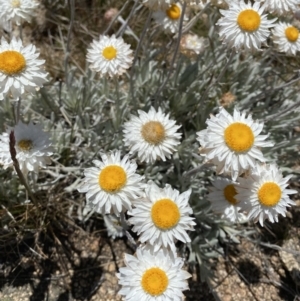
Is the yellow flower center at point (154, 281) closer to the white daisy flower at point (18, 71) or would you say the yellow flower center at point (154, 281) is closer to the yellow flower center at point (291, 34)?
the white daisy flower at point (18, 71)

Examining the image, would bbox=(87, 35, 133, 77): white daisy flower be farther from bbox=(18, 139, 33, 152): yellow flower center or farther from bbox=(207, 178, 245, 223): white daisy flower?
bbox=(207, 178, 245, 223): white daisy flower

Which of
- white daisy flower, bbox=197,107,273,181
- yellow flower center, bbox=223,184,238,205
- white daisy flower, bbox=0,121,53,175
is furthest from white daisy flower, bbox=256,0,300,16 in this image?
white daisy flower, bbox=0,121,53,175

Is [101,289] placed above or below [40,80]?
below

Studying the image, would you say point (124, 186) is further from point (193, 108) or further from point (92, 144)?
point (193, 108)

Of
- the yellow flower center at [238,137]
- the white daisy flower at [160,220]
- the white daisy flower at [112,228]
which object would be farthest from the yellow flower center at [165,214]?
the white daisy flower at [112,228]

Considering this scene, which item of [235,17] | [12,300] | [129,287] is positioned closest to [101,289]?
[12,300]

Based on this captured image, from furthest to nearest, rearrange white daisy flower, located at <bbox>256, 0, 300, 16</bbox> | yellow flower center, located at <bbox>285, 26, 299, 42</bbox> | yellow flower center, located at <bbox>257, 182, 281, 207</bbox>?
yellow flower center, located at <bbox>285, 26, 299, 42</bbox> < white daisy flower, located at <bbox>256, 0, 300, 16</bbox> < yellow flower center, located at <bbox>257, 182, 281, 207</bbox>
